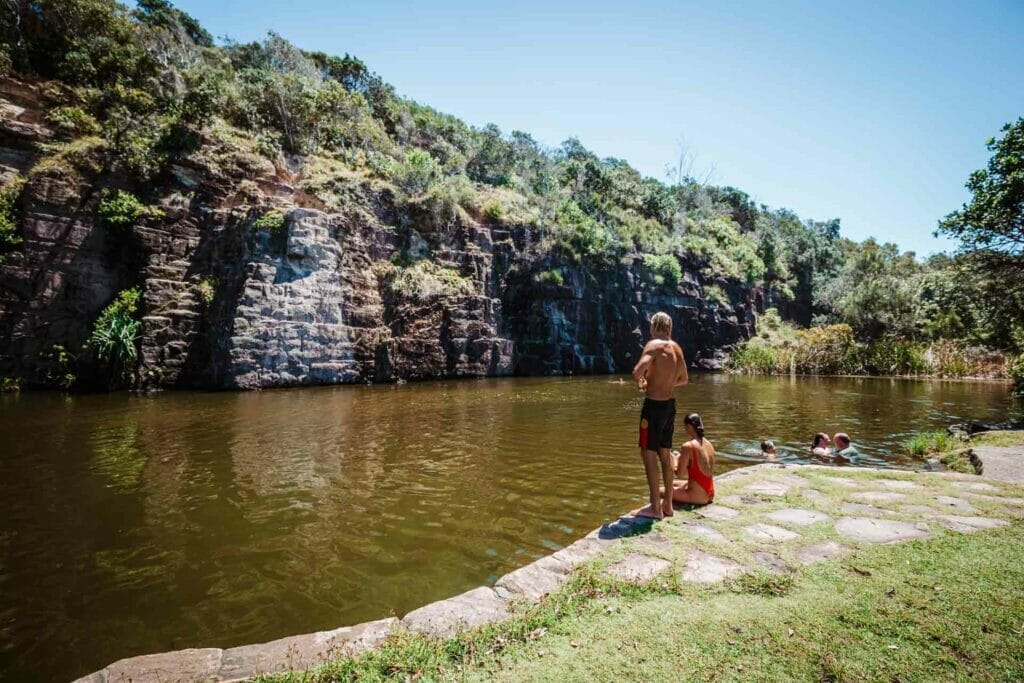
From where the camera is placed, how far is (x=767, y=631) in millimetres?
2871

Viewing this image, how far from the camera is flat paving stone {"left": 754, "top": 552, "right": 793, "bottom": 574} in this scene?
3.74 metres

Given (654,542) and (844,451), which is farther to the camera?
(844,451)

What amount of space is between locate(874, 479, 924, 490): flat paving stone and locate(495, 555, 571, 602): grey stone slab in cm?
487

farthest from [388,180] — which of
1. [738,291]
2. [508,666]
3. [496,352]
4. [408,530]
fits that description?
[738,291]

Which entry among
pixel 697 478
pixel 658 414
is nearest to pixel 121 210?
pixel 658 414

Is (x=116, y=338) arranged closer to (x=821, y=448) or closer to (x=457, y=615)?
(x=457, y=615)

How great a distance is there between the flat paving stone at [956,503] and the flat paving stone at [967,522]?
334mm

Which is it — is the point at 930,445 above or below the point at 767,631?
below

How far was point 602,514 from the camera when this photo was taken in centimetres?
637

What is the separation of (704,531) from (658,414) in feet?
4.03

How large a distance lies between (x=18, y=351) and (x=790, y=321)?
61391 millimetres

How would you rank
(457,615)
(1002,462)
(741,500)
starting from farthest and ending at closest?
(1002,462), (741,500), (457,615)

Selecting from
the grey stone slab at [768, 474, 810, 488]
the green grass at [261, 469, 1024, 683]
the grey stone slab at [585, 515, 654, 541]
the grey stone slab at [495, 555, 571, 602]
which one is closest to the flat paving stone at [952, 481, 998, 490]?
the grey stone slab at [768, 474, 810, 488]

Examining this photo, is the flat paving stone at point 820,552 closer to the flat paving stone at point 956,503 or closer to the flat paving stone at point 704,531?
the flat paving stone at point 704,531
